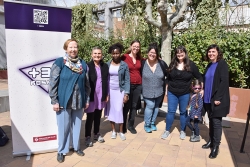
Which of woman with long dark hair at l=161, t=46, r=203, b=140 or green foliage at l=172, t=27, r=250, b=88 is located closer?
woman with long dark hair at l=161, t=46, r=203, b=140

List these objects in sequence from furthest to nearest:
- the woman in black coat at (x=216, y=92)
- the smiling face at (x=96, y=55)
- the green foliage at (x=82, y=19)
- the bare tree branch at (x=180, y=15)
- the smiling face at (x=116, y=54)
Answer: the green foliage at (x=82, y=19)
the bare tree branch at (x=180, y=15)
the smiling face at (x=116, y=54)
the smiling face at (x=96, y=55)
the woman in black coat at (x=216, y=92)

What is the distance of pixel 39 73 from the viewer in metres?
2.99

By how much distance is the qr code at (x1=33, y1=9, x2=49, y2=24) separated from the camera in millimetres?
2818

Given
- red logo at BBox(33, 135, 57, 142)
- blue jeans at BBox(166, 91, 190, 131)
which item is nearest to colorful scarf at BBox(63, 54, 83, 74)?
red logo at BBox(33, 135, 57, 142)

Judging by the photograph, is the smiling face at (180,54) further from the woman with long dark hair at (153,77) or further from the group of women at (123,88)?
the woman with long dark hair at (153,77)

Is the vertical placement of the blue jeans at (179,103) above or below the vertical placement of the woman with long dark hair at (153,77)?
below

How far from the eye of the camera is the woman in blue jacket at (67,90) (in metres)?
2.77

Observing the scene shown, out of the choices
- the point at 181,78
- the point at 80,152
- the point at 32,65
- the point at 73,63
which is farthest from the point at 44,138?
the point at 181,78

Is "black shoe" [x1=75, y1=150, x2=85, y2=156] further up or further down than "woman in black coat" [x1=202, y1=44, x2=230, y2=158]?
further down

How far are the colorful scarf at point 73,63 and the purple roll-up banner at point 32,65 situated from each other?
0.37 meters

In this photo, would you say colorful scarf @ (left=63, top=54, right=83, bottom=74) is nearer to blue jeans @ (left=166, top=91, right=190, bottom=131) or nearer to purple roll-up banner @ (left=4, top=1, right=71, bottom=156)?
purple roll-up banner @ (left=4, top=1, right=71, bottom=156)

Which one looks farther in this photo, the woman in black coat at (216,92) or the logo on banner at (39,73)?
the woman in black coat at (216,92)

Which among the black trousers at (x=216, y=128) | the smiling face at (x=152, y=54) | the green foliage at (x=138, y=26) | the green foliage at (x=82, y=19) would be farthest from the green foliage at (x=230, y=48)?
the green foliage at (x=82, y=19)

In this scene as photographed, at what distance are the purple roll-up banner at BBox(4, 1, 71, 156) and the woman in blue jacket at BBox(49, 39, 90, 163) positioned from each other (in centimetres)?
32
